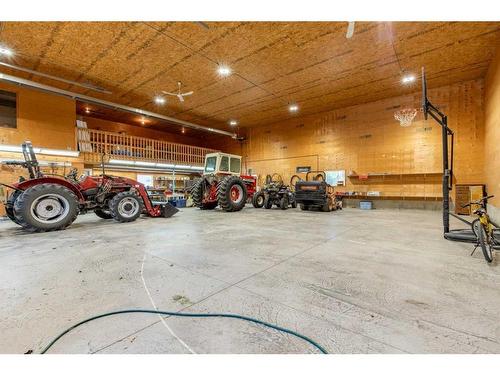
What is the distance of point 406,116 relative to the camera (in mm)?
8547

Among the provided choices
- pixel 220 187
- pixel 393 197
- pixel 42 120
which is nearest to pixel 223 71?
pixel 220 187

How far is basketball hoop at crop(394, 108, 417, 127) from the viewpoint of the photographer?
27.8 ft

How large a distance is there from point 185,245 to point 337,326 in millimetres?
2232

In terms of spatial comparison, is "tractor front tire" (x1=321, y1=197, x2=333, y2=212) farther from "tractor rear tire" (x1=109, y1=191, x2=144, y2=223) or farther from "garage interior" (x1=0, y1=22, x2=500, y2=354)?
"tractor rear tire" (x1=109, y1=191, x2=144, y2=223)

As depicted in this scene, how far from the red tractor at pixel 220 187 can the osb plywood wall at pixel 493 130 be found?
6.39 meters

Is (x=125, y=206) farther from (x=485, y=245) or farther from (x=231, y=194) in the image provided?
(x=485, y=245)

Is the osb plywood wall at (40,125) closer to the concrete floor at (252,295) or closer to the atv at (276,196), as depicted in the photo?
the concrete floor at (252,295)

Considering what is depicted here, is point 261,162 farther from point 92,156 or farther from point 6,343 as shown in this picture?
point 6,343

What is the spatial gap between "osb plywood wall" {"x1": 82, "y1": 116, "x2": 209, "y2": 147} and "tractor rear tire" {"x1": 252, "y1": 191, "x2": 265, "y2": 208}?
8.92m

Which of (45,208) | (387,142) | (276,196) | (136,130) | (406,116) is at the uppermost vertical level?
(136,130)

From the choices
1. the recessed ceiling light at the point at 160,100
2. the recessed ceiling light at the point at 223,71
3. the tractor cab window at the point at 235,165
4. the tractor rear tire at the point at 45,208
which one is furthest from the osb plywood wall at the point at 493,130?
the recessed ceiling light at the point at 160,100

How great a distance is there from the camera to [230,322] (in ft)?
4.29

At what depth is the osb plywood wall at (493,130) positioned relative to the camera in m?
5.48

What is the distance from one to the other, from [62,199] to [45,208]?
0.29 meters
